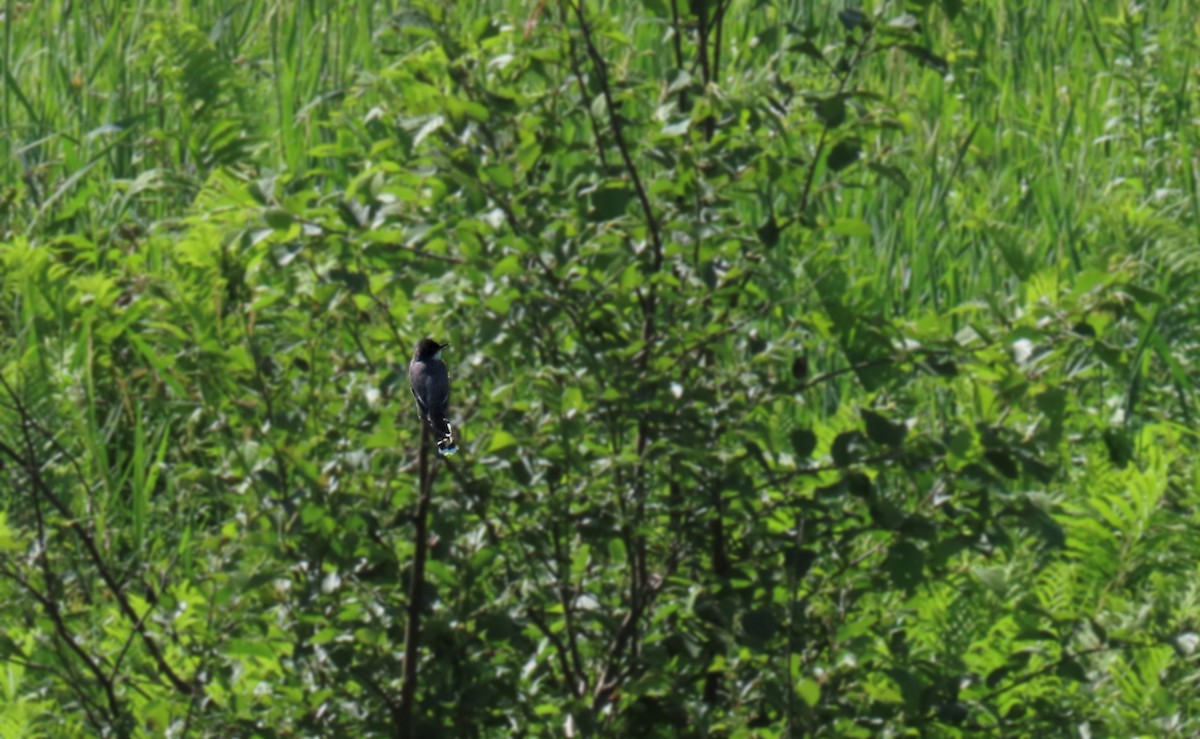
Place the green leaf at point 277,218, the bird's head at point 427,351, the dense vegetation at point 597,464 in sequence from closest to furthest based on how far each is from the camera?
the bird's head at point 427,351, the green leaf at point 277,218, the dense vegetation at point 597,464

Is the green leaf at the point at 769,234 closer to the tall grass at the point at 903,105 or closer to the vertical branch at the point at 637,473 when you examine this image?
the vertical branch at the point at 637,473

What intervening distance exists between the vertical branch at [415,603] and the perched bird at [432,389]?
2.42ft

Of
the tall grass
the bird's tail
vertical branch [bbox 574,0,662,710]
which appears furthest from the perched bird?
the tall grass

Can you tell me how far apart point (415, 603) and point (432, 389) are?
967 millimetres

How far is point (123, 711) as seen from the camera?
2752 millimetres

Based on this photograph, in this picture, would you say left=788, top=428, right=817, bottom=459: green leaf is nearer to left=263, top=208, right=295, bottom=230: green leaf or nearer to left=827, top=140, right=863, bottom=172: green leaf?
left=827, top=140, right=863, bottom=172: green leaf

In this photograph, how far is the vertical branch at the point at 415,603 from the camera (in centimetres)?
257

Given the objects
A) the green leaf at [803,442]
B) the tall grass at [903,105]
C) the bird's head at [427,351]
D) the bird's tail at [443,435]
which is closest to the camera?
the bird's tail at [443,435]

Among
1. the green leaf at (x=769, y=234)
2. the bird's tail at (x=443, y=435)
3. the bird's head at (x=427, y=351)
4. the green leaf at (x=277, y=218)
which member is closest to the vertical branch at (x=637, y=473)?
the green leaf at (x=769, y=234)

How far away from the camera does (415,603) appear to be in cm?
263

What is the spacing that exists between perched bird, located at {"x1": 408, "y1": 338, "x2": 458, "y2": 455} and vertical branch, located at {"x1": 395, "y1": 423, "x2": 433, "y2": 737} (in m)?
0.74

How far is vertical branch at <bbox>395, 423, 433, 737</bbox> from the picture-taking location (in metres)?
2.57

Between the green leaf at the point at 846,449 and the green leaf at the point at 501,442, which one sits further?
the green leaf at the point at 846,449

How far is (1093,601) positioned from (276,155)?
2498mm
